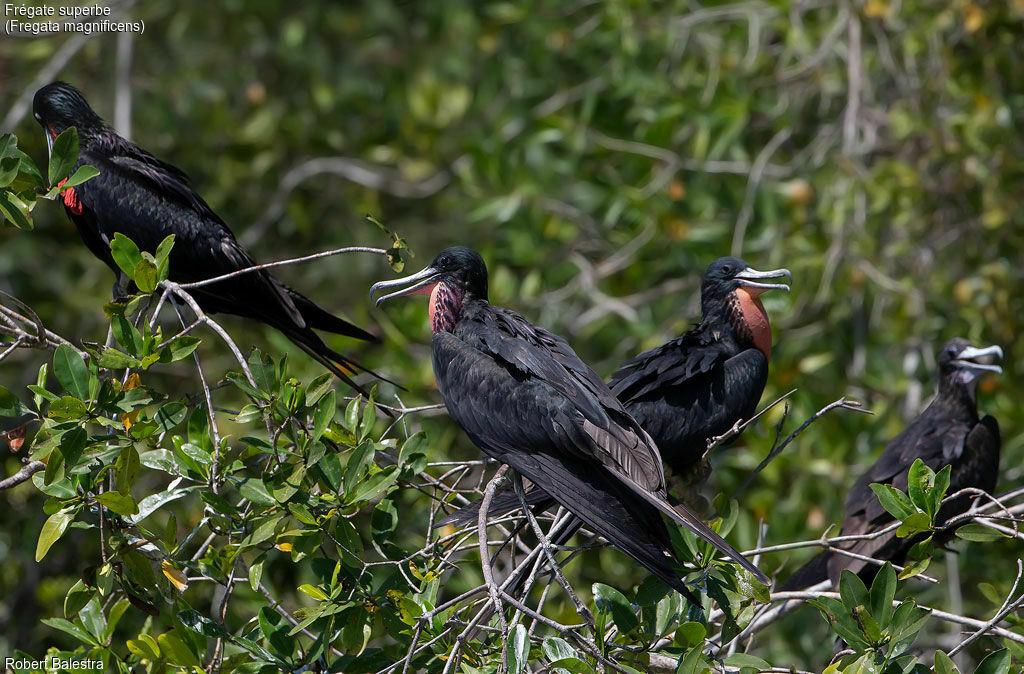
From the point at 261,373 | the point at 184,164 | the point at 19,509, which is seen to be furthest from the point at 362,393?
the point at 184,164

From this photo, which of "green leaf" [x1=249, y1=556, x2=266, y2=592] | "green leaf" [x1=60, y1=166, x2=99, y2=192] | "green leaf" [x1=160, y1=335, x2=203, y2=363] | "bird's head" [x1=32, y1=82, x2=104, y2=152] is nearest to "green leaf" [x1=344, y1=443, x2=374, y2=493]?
"green leaf" [x1=249, y1=556, x2=266, y2=592]

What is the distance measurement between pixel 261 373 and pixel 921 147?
3.04 m

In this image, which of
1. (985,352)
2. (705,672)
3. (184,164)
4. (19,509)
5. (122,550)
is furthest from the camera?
(184,164)

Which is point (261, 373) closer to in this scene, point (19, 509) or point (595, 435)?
point (595, 435)

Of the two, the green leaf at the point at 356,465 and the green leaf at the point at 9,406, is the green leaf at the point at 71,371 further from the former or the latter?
the green leaf at the point at 356,465

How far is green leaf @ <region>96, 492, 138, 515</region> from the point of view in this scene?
191 cm

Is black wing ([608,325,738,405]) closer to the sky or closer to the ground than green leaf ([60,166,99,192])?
closer to the ground

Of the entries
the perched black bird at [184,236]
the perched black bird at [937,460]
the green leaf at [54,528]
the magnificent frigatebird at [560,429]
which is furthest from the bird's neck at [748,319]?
the green leaf at [54,528]

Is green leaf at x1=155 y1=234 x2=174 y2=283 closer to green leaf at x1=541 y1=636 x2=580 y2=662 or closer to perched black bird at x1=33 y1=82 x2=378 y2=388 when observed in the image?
perched black bird at x1=33 y1=82 x2=378 y2=388

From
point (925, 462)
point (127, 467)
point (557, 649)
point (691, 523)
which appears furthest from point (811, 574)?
point (127, 467)

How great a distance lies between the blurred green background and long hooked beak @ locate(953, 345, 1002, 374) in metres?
0.45

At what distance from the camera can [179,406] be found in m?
2.03

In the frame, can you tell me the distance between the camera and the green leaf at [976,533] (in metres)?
2.25

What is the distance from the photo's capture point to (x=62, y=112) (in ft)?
9.51
